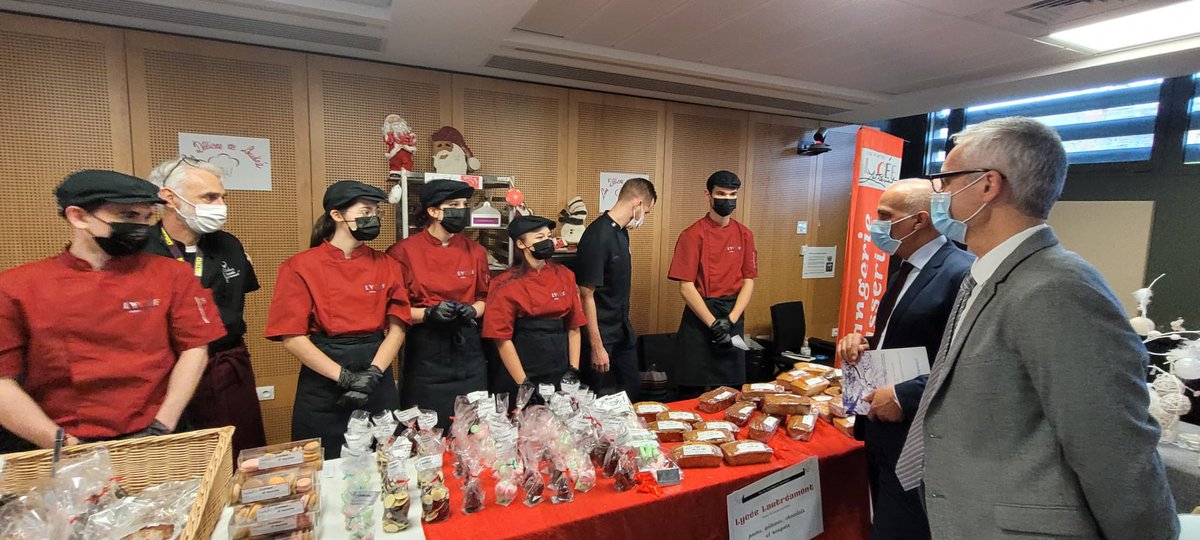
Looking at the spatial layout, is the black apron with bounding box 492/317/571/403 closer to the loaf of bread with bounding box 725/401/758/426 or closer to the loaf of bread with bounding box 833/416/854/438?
the loaf of bread with bounding box 725/401/758/426

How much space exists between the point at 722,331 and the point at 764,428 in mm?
1226

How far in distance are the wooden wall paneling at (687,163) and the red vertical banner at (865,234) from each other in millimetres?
1533

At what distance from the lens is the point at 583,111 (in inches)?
158

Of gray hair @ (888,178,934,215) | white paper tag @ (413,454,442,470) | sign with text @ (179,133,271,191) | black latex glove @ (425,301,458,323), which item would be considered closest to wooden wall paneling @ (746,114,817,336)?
gray hair @ (888,178,934,215)

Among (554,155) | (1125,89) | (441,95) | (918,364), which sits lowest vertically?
(918,364)

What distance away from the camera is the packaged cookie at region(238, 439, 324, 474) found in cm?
135

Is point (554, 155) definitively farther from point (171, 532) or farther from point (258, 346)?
point (171, 532)

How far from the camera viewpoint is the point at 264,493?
1.23 meters

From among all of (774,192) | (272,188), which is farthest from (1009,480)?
(774,192)

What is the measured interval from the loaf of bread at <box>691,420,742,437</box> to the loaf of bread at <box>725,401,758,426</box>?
69 millimetres

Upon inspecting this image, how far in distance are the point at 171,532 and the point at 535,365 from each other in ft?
5.10

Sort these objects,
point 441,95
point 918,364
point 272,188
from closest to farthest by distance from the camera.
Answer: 1. point 918,364
2. point 272,188
3. point 441,95

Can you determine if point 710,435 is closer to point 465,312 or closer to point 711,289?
point 465,312

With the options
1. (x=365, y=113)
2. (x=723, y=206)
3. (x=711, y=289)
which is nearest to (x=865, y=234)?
(x=723, y=206)
